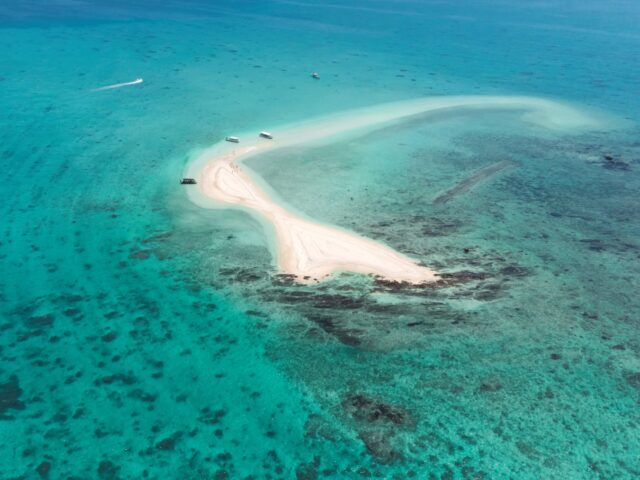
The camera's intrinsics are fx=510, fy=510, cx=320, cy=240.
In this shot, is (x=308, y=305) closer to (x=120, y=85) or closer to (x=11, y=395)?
(x=11, y=395)

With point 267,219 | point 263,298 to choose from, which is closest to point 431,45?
point 267,219

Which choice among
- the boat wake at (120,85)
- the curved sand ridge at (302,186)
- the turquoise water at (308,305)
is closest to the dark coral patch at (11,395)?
the turquoise water at (308,305)

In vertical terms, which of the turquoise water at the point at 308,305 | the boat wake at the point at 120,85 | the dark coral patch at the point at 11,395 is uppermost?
the boat wake at the point at 120,85

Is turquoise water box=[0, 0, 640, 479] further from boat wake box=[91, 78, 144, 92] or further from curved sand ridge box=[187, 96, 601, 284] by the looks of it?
boat wake box=[91, 78, 144, 92]

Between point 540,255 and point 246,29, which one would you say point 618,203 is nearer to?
point 540,255

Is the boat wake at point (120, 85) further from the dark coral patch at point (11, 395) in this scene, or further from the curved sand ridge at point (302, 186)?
the dark coral patch at point (11, 395)

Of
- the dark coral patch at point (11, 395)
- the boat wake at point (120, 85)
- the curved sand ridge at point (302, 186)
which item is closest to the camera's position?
the dark coral patch at point (11, 395)
